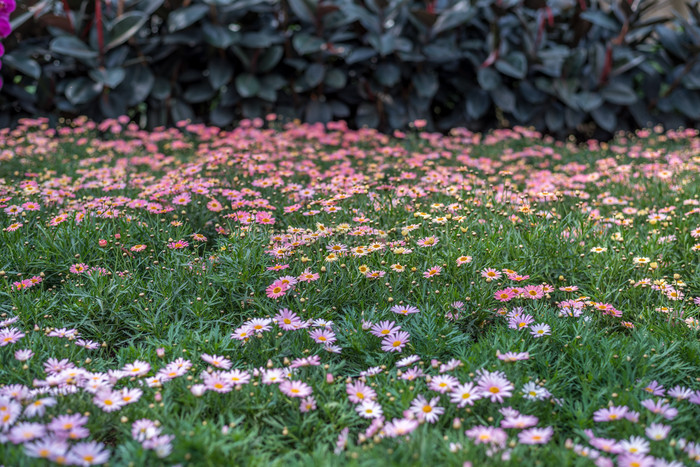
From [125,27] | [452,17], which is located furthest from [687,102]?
[125,27]

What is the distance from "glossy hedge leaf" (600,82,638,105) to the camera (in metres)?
5.08

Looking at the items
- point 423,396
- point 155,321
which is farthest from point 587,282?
point 155,321

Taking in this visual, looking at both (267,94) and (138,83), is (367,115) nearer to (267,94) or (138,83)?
(267,94)

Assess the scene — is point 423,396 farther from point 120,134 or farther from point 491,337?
point 120,134

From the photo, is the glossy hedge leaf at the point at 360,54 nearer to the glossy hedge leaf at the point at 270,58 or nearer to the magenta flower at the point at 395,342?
the glossy hedge leaf at the point at 270,58

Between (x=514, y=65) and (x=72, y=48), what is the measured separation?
11.4 feet

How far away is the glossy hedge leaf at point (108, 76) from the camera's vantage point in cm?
455

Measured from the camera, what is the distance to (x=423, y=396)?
5.40 feet

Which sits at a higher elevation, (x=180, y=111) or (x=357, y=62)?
(x=357, y=62)

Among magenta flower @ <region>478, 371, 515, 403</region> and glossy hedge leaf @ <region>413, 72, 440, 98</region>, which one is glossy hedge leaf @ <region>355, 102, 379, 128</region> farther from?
magenta flower @ <region>478, 371, 515, 403</region>

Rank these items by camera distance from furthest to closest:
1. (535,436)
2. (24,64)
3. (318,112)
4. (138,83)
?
(318,112) → (138,83) → (24,64) → (535,436)

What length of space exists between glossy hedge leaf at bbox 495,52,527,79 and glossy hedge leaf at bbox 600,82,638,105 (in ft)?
2.45

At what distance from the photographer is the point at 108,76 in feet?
15.1

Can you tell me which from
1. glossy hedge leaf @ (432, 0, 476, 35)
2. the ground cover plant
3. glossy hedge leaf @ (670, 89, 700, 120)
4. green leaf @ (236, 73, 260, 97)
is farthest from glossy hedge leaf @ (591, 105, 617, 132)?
green leaf @ (236, 73, 260, 97)
